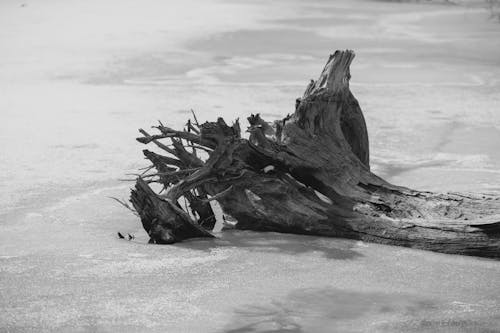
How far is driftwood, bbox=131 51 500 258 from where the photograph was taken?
395 centimetres

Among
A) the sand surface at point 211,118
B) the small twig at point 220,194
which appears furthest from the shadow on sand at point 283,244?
the small twig at point 220,194

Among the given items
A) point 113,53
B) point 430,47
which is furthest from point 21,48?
point 430,47

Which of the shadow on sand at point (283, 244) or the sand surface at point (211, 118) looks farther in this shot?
the shadow on sand at point (283, 244)

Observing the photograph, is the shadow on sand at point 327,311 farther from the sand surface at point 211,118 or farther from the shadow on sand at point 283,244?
the shadow on sand at point 283,244

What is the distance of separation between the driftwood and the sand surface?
0.09 m

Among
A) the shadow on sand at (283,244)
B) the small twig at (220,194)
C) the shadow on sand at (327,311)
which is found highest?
the small twig at (220,194)

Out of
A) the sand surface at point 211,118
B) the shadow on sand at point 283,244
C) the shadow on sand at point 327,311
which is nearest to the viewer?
the shadow on sand at point 327,311

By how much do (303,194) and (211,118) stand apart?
8.68 ft

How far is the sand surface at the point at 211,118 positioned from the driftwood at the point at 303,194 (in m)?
0.09

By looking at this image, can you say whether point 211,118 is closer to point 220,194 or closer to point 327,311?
→ point 220,194

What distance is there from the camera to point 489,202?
158 inches

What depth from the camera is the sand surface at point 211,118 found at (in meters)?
3.28

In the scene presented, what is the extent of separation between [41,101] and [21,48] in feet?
8.64

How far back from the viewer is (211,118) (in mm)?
6770
